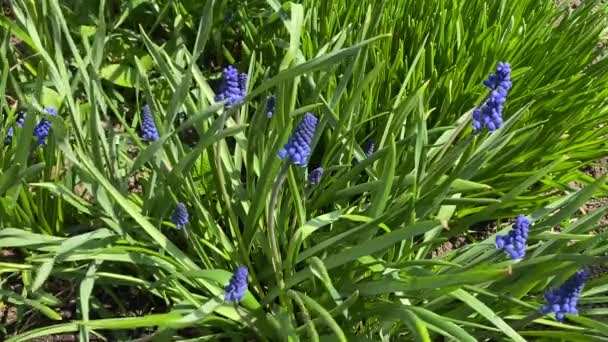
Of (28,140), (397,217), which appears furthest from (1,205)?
(397,217)

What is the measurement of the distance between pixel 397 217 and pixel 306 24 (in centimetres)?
101

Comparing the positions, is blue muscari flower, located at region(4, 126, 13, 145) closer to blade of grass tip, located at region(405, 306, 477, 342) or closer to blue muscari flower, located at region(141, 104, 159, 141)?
blue muscari flower, located at region(141, 104, 159, 141)

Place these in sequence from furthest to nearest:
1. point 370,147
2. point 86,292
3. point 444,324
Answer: point 370,147, point 86,292, point 444,324

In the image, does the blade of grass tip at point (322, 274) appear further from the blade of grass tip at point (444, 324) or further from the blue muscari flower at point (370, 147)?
the blue muscari flower at point (370, 147)

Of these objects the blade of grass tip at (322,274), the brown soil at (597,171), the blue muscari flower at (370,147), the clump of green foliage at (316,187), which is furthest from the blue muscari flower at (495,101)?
the brown soil at (597,171)

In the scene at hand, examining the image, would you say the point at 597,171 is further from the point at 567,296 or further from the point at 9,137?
the point at 9,137

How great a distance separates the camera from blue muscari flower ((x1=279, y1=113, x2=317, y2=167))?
1449 mm

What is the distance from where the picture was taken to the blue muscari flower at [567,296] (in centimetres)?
146

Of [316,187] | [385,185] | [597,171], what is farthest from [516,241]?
[597,171]

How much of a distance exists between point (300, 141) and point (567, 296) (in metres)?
0.65

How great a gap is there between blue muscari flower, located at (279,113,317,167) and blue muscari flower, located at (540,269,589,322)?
608 millimetres

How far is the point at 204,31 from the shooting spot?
192 centimetres

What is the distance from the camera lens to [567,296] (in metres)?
1.47

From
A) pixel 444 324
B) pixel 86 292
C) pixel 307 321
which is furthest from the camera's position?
pixel 86 292
